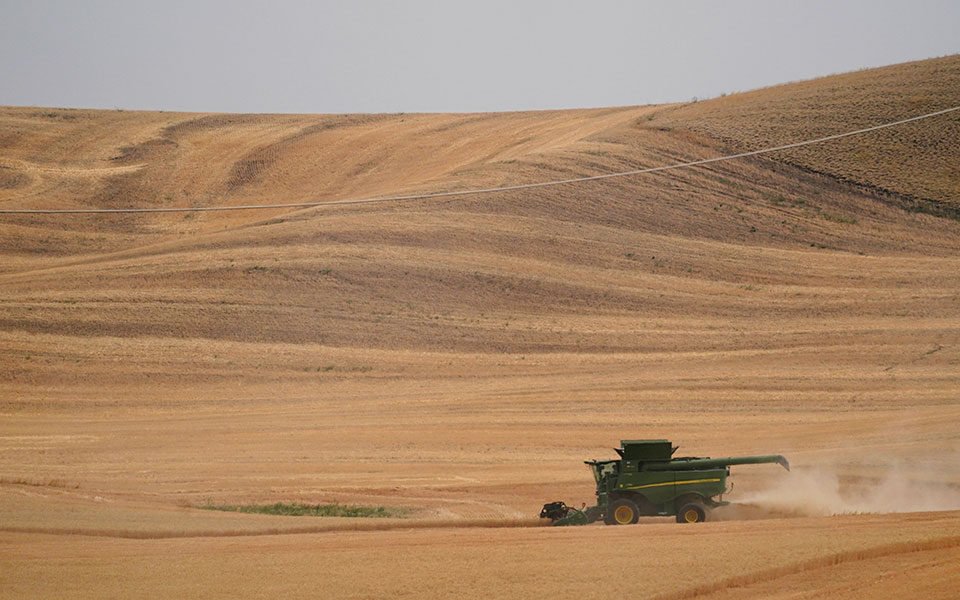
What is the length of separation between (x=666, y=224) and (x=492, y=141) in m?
19.7

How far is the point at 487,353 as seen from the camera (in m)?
41.1

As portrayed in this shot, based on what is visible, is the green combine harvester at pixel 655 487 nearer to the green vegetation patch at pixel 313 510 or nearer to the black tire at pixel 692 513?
the black tire at pixel 692 513

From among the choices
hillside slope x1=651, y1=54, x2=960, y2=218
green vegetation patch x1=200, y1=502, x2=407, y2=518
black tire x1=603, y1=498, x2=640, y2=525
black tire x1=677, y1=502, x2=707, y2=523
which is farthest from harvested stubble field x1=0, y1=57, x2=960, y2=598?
black tire x1=603, y1=498, x2=640, y2=525

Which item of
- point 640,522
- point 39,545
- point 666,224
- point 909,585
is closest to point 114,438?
point 39,545

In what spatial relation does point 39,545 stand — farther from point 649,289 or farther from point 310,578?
point 649,289

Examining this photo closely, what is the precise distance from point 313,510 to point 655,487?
6428 millimetres

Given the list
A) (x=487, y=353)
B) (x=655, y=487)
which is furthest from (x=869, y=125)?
(x=655, y=487)

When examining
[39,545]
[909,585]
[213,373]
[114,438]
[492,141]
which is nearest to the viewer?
[909,585]

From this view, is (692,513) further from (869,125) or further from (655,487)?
(869,125)

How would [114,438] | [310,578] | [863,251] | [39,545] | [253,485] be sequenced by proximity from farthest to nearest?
[863,251]
[114,438]
[253,485]
[39,545]
[310,578]

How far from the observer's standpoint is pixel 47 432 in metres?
33.5

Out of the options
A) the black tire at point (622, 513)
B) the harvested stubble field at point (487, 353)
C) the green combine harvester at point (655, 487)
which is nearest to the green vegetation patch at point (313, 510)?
the harvested stubble field at point (487, 353)

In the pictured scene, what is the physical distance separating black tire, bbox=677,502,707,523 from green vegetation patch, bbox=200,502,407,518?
16.9ft

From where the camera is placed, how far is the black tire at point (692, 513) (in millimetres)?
20531
